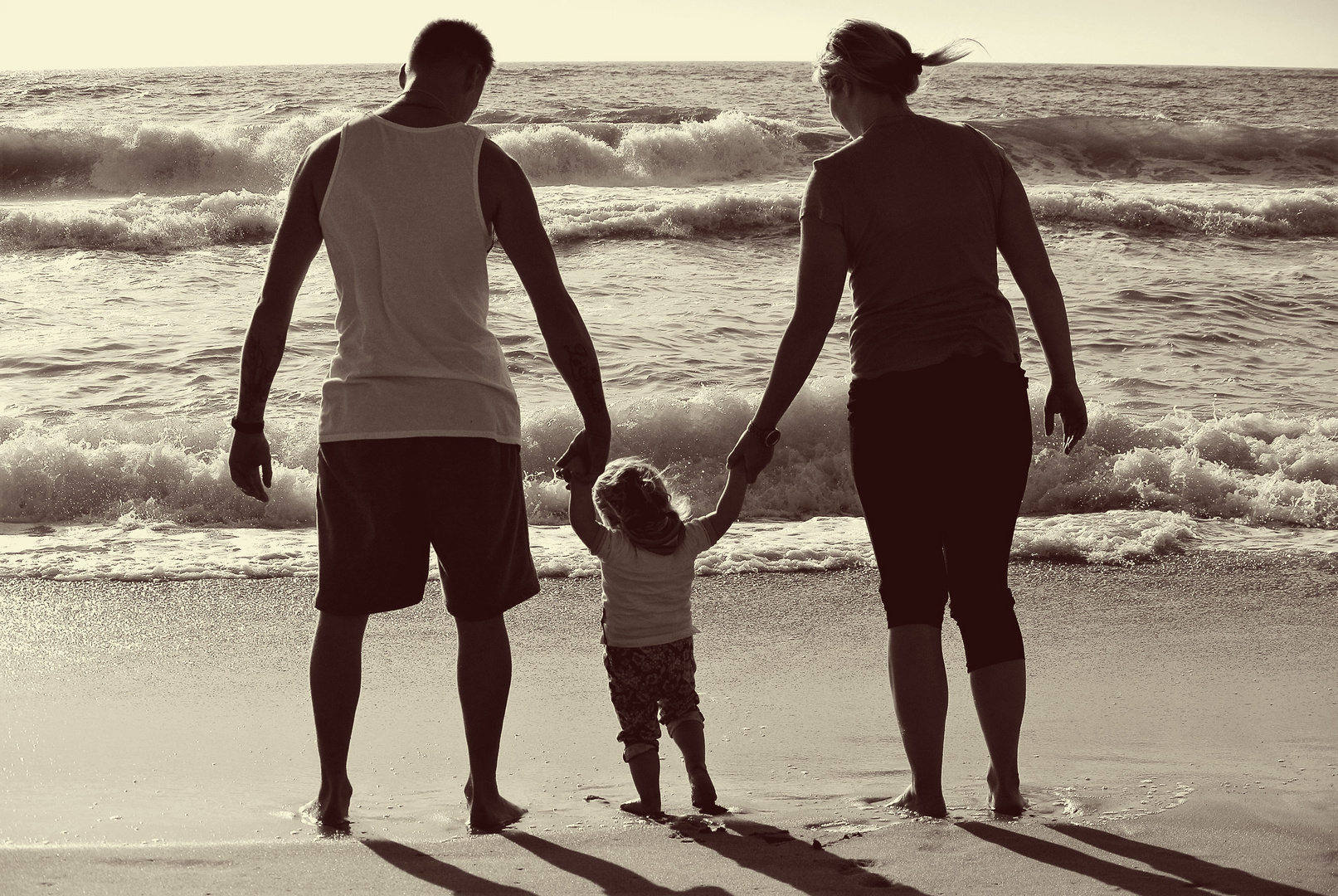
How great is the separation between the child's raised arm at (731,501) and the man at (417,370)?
0.34 metres

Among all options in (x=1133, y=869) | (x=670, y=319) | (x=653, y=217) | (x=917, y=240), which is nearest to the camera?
(x=1133, y=869)

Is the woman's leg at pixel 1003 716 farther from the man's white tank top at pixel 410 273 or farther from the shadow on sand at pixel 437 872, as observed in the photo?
the man's white tank top at pixel 410 273

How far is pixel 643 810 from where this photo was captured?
2.68m

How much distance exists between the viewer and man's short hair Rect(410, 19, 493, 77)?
2449mm

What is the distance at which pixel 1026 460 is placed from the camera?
2.57m

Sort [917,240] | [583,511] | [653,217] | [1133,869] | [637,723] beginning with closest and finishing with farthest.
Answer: [1133,869] < [917,240] < [583,511] < [637,723] < [653,217]

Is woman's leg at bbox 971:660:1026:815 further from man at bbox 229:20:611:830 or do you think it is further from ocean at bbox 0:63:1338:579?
man at bbox 229:20:611:830

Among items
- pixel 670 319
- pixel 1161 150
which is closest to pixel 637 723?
pixel 670 319

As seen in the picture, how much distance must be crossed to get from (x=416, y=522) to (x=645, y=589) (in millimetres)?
555

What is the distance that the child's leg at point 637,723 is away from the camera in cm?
268

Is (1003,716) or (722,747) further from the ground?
(1003,716)

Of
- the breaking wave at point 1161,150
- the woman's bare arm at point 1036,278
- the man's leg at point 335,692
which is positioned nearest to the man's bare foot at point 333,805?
the man's leg at point 335,692

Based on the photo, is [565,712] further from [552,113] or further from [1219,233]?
[552,113]

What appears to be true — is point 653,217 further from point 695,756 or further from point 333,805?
point 333,805
